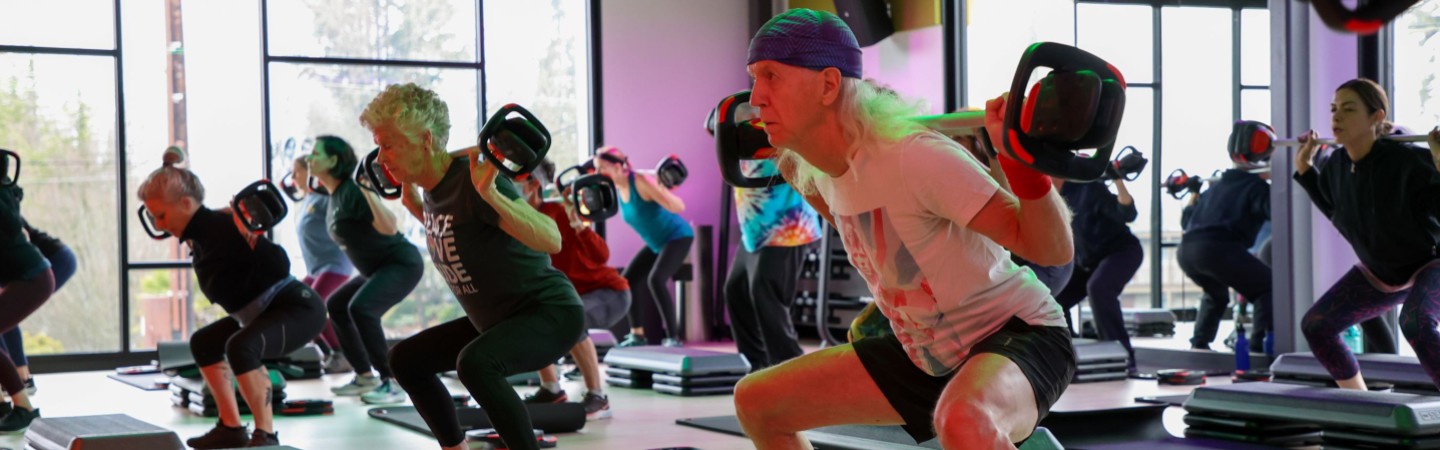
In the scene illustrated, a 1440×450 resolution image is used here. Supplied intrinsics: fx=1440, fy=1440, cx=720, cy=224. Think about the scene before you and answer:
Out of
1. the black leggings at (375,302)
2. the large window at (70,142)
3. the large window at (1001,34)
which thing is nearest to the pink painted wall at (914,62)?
the large window at (1001,34)

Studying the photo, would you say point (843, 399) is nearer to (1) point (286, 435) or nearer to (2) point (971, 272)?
(2) point (971, 272)

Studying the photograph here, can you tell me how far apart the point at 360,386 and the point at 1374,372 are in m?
4.73

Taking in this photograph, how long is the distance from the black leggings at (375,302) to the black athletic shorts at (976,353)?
4133mm

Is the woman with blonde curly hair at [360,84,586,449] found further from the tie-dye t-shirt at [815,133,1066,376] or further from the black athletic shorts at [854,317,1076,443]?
the tie-dye t-shirt at [815,133,1066,376]

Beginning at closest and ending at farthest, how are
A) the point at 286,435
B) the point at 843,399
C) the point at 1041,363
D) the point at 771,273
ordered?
the point at 1041,363, the point at 843,399, the point at 286,435, the point at 771,273

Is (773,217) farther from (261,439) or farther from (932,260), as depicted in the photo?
(932,260)

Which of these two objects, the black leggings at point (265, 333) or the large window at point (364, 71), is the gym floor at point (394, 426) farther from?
the large window at point (364, 71)

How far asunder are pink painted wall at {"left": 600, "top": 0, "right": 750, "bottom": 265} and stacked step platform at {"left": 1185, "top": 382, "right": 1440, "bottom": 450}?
5986 millimetres

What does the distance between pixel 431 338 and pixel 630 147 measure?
21.5ft

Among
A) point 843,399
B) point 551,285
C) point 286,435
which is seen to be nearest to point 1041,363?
point 843,399

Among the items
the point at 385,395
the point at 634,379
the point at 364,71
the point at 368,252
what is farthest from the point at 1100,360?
the point at 364,71

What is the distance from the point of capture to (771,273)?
6867 mm

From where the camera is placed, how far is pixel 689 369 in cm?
691

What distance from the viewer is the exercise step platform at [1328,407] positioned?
4.46 m
